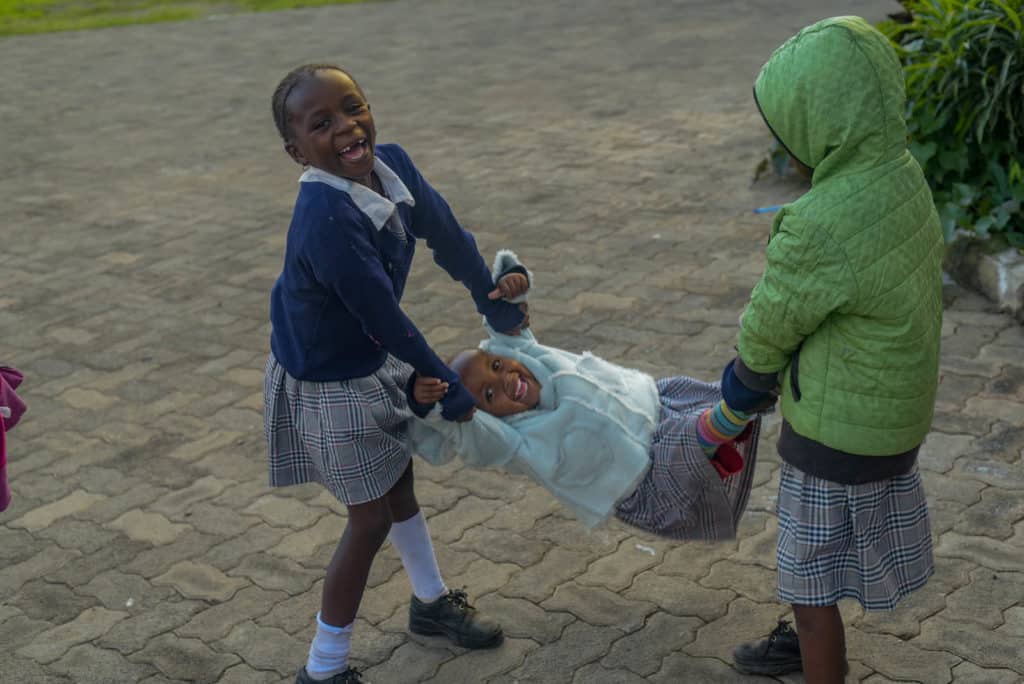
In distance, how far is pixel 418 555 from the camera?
3.41m

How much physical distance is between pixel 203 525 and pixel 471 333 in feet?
6.01

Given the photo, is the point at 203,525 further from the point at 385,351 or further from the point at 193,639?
the point at 385,351

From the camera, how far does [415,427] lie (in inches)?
123

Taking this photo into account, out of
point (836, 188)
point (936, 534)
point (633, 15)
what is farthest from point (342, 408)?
point (633, 15)

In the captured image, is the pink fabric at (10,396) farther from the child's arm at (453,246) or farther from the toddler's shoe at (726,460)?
the toddler's shoe at (726,460)

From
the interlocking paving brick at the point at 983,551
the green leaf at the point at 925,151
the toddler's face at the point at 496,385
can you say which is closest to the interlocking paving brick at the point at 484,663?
the toddler's face at the point at 496,385

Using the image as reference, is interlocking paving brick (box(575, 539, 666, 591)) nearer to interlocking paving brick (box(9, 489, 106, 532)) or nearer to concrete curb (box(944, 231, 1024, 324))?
interlocking paving brick (box(9, 489, 106, 532))

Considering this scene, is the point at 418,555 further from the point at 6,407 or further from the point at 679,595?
the point at 6,407

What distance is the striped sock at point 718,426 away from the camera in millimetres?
2818

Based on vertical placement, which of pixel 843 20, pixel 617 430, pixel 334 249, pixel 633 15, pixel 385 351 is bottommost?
pixel 633 15

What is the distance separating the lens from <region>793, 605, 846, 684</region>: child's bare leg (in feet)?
9.20

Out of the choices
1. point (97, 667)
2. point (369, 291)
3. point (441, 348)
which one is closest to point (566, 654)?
point (369, 291)

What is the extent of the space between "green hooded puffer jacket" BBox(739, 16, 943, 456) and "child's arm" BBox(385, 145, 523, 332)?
81 centimetres

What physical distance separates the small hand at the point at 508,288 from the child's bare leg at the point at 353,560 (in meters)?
0.61
